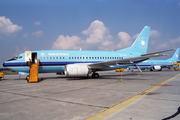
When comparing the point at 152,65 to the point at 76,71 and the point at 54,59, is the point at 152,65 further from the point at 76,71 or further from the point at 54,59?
the point at 54,59

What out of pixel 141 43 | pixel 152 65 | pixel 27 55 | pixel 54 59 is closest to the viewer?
pixel 27 55

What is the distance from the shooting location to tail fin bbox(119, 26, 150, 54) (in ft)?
72.7

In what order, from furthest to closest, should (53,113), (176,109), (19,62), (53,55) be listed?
(53,55) → (19,62) → (176,109) → (53,113)

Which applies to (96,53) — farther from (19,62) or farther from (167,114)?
(167,114)

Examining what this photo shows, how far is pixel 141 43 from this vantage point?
2248 cm

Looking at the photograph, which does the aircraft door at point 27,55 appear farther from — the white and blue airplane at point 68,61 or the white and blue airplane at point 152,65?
the white and blue airplane at point 152,65

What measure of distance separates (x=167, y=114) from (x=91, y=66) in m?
12.7

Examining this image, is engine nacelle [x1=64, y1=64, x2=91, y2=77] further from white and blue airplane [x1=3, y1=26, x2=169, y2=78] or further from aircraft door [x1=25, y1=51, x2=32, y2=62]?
aircraft door [x1=25, y1=51, x2=32, y2=62]

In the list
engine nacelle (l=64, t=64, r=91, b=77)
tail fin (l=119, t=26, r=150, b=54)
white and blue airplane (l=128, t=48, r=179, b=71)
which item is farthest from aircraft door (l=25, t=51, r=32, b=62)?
white and blue airplane (l=128, t=48, r=179, b=71)

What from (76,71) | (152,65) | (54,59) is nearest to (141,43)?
(76,71)

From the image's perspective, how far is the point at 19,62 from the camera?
15.5 metres

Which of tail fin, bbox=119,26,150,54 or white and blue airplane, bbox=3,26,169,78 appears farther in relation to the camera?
tail fin, bbox=119,26,150,54

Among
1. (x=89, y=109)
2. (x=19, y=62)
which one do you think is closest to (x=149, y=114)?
(x=89, y=109)

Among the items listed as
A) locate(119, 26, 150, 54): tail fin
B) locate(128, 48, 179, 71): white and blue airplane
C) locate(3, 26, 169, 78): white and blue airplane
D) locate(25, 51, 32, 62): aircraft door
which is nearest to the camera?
locate(3, 26, 169, 78): white and blue airplane
